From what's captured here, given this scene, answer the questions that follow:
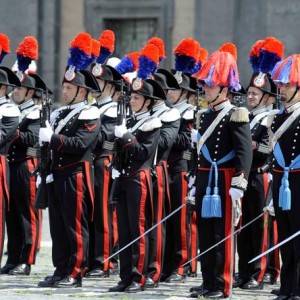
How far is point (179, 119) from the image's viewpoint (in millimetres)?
12633

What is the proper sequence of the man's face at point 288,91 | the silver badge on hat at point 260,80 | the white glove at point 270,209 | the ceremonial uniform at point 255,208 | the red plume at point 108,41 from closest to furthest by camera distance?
the man's face at point 288,91
the white glove at point 270,209
the ceremonial uniform at point 255,208
the silver badge on hat at point 260,80
the red plume at point 108,41

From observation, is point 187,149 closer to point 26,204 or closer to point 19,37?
point 26,204

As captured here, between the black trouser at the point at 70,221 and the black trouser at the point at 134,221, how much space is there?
326 millimetres

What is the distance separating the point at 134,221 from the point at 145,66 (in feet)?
4.32

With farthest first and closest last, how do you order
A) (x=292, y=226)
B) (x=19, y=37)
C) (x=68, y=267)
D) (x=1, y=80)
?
1. (x=19, y=37)
2. (x=1, y=80)
3. (x=68, y=267)
4. (x=292, y=226)

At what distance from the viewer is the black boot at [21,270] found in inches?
525

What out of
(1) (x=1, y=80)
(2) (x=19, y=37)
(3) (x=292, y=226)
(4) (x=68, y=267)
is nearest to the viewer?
(3) (x=292, y=226)

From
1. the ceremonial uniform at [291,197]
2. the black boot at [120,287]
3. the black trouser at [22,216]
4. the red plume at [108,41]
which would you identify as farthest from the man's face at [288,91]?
the red plume at [108,41]

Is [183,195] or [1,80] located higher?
[1,80]

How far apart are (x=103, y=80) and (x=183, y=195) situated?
4.38 feet

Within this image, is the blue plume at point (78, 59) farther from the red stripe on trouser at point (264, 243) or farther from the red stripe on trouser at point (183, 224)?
the red stripe on trouser at point (264, 243)

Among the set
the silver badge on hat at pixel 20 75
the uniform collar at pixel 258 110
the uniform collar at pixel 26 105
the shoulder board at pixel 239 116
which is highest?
the silver badge on hat at pixel 20 75

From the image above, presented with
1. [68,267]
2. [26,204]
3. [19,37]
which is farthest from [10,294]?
[19,37]

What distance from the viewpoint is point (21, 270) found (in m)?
13.4
